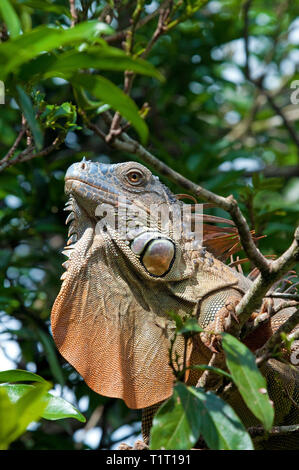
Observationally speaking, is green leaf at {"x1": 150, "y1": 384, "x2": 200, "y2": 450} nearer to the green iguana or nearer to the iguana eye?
the green iguana

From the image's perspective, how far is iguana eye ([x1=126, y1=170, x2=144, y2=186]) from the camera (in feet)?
13.4

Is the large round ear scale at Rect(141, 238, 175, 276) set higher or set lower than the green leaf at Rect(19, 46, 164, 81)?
lower

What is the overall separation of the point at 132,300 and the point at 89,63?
176 centimetres

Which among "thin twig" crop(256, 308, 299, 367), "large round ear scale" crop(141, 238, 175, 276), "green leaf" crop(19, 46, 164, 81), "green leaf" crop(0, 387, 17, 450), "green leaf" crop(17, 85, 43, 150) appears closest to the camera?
"green leaf" crop(0, 387, 17, 450)

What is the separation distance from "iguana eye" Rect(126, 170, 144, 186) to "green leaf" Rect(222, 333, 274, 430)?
1603mm

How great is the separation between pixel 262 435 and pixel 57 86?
4590 millimetres

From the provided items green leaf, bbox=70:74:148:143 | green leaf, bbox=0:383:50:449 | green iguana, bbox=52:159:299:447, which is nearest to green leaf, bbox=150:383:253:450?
green leaf, bbox=0:383:50:449

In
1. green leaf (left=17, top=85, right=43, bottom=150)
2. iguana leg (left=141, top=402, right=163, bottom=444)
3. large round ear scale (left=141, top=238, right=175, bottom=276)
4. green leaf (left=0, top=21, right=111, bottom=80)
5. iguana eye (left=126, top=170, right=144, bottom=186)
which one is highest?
green leaf (left=0, top=21, right=111, bottom=80)

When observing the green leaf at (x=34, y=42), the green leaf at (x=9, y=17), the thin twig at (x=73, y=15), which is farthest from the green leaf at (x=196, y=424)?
the thin twig at (x=73, y=15)

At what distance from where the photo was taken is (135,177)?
411 cm

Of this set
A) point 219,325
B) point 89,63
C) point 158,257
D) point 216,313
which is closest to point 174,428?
point 219,325
